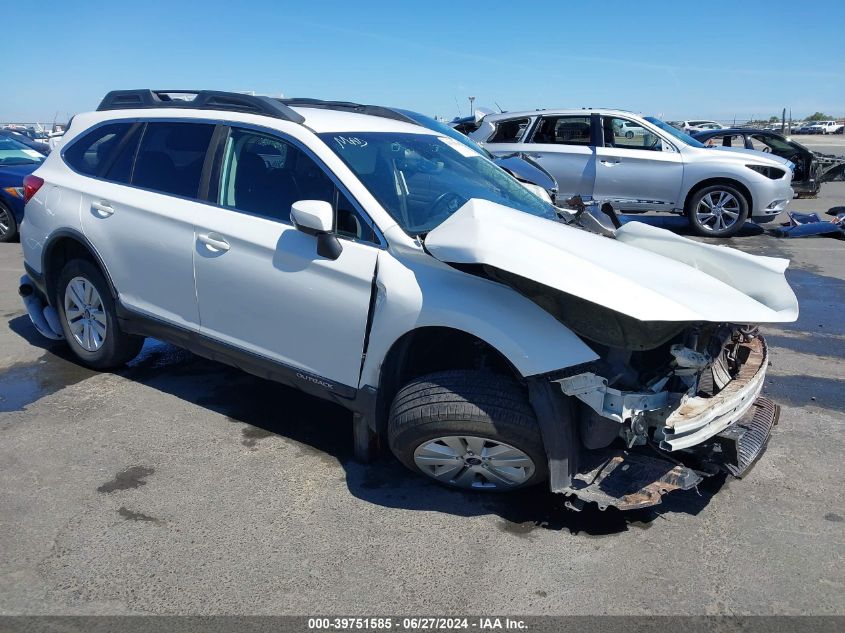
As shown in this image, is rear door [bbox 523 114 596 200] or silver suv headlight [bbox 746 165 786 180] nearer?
silver suv headlight [bbox 746 165 786 180]

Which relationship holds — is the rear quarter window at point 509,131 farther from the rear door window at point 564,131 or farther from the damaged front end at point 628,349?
the damaged front end at point 628,349

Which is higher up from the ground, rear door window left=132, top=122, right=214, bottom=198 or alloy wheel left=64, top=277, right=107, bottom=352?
rear door window left=132, top=122, right=214, bottom=198

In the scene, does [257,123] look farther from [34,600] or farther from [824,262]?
[824,262]

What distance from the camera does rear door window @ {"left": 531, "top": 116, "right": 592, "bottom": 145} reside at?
11117mm

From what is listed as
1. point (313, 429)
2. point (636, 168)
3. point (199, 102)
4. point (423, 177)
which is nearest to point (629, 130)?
point (636, 168)

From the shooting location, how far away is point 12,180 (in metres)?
9.77

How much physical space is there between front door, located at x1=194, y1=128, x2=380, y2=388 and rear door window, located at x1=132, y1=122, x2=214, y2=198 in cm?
23

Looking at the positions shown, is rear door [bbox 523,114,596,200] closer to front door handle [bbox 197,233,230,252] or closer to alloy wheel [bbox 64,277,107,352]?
alloy wheel [bbox 64,277,107,352]

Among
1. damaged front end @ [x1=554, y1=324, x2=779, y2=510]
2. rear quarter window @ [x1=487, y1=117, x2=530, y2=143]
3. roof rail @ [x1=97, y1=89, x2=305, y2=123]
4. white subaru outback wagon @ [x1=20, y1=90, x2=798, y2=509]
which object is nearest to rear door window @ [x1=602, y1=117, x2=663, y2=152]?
rear quarter window @ [x1=487, y1=117, x2=530, y2=143]

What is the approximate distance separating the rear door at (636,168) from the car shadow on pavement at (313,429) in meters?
7.63

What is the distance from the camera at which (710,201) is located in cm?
1081

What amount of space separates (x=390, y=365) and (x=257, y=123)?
1.62m

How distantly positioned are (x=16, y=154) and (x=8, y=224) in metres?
1.33

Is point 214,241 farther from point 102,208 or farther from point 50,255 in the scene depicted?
point 50,255
